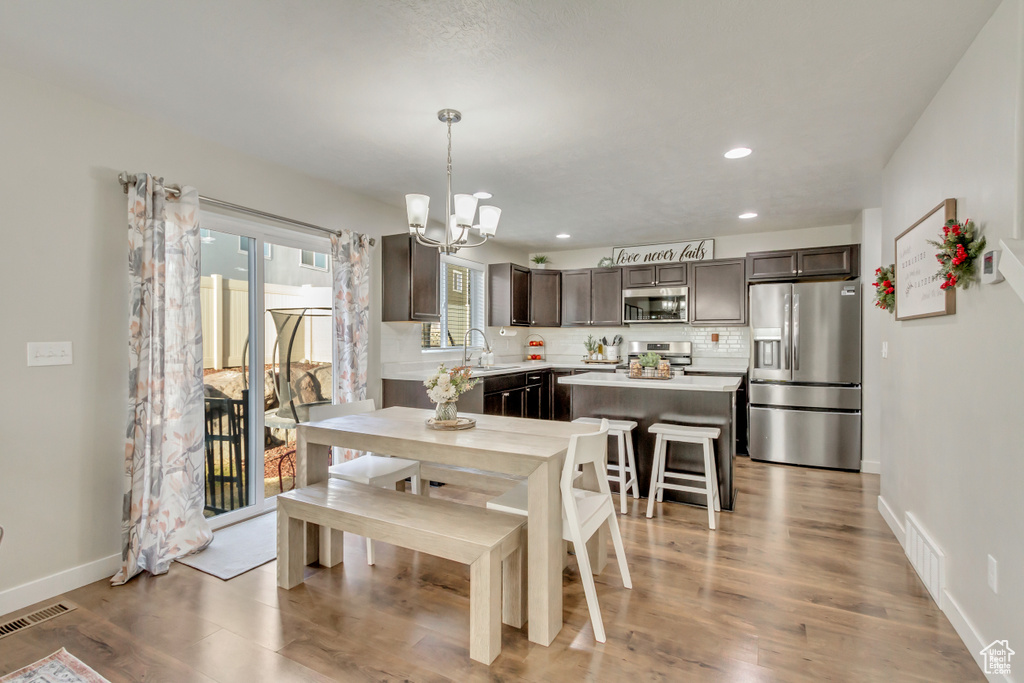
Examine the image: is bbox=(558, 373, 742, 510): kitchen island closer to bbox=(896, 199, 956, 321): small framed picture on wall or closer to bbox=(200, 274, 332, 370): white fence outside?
bbox=(896, 199, 956, 321): small framed picture on wall

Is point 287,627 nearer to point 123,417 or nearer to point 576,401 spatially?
point 123,417

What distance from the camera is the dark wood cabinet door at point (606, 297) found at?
20.9ft

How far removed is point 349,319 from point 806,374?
14.5ft

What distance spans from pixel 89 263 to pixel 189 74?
1151 millimetres

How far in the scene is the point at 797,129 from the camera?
2.91 m

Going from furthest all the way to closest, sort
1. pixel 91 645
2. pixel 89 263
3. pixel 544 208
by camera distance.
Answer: pixel 544 208
pixel 89 263
pixel 91 645

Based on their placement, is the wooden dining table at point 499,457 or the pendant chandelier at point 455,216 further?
the pendant chandelier at point 455,216

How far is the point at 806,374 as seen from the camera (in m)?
4.96

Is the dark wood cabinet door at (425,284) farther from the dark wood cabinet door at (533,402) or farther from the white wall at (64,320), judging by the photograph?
the white wall at (64,320)

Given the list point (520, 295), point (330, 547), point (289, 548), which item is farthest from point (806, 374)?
point (289, 548)

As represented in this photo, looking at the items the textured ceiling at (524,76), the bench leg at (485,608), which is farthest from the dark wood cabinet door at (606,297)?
the bench leg at (485,608)

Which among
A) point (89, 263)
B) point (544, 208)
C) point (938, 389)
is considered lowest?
point (938, 389)

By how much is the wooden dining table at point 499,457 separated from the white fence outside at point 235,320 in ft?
3.50

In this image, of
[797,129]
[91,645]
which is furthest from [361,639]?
[797,129]
